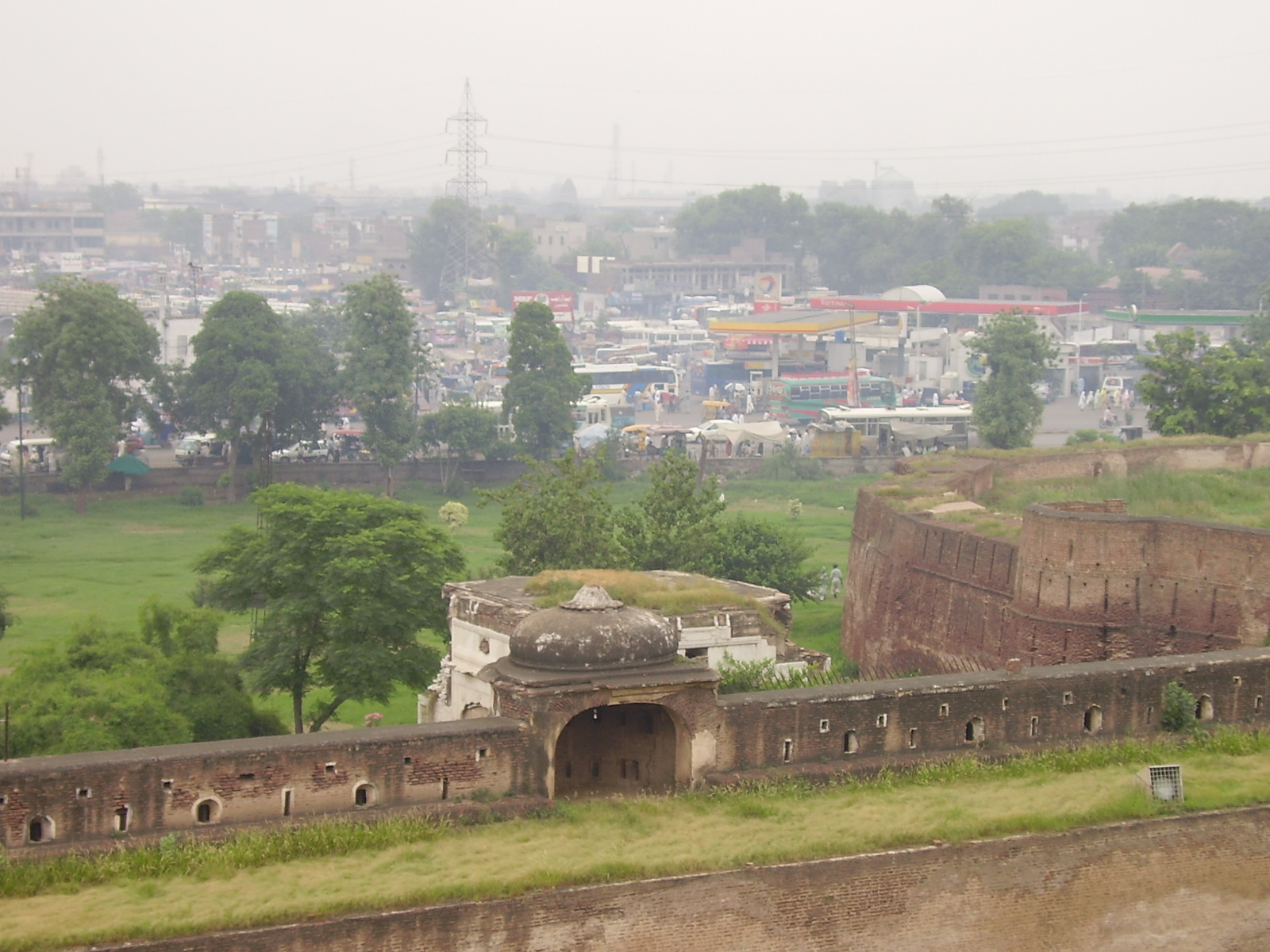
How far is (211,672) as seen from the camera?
22.6 metres

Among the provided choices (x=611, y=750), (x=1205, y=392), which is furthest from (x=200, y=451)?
(x=611, y=750)

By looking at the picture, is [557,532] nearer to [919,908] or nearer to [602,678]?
[602,678]

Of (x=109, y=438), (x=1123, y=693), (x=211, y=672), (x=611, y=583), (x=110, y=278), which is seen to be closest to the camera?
(x=1123, y=693)

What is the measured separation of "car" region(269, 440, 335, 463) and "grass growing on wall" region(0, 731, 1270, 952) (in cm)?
4130

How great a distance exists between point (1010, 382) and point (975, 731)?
1647 inches

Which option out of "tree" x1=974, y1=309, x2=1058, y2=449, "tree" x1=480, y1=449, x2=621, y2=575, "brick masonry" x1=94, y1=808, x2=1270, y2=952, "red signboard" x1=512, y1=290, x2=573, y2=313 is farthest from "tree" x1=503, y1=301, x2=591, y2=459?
"red signboard" x1=512, y1=290, x2=573, y2=313

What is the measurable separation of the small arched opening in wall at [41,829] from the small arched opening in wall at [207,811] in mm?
1110

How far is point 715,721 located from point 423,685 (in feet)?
28.1

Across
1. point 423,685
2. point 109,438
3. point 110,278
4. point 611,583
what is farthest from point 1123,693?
point 110,278

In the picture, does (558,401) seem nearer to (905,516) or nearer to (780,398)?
(780,398)

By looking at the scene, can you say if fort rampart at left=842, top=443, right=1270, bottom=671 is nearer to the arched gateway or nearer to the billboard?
the arched gateway

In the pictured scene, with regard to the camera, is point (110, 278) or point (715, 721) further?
point (110, 278)

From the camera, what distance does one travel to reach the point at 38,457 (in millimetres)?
55688

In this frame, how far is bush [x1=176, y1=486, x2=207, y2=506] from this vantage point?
174 ft
